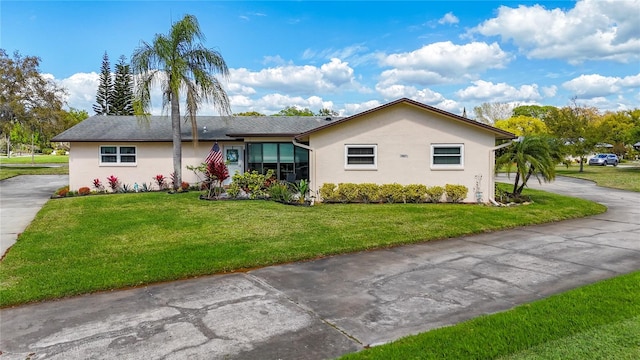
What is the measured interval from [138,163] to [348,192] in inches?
428

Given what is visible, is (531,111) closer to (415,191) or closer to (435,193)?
(435,193)

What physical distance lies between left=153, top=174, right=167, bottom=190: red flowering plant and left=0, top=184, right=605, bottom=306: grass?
3275 millimetres

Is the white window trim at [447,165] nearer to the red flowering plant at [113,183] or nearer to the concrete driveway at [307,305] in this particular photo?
the concrete driveway at [307,305]

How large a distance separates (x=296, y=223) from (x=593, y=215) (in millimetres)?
9853

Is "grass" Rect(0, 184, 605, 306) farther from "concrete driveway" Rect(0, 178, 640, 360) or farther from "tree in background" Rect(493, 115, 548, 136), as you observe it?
"tree in background" Rect(493, 115, 548, 136)

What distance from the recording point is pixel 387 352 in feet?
12.6

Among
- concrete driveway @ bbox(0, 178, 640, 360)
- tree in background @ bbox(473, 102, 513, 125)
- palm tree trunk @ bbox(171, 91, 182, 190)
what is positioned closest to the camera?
concrete driveway @ bbox(0, 178, 640, 360)

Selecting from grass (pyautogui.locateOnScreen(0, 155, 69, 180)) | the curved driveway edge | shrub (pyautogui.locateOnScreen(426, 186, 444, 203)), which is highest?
grass (pyautogui.locateOnScreen(0, 155, 69, 180))

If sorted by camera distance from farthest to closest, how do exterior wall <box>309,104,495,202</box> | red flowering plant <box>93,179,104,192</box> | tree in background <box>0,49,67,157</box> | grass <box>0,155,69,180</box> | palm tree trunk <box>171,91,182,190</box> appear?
tree in background <box>0,49,67,157</box> < grass <box>0,155,69,180</box> < red flowering plant <box>93,179,104,192</box> < palm tree trunk <box>171,91,182,190</box> < exterior wall <box>309,104,495,202</box>

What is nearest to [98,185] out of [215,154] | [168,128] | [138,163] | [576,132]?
[138,163]

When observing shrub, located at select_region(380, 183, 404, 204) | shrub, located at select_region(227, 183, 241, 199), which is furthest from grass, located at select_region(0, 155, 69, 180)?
shrub, located at select_region(380, 183, 404, 204)

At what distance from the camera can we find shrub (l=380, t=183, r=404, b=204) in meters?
14.7

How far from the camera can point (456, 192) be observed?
577 inches

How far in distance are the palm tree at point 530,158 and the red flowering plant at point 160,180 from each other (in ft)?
49.0
